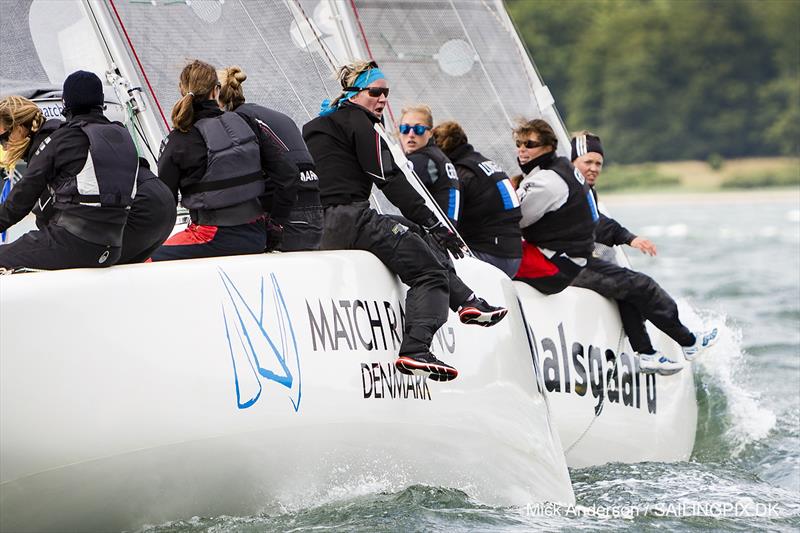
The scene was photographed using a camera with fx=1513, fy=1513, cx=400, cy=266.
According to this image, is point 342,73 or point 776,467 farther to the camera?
point 776,467

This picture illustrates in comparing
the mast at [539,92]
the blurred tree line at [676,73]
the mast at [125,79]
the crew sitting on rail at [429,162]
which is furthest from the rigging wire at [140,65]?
the blurred tree line at [676,73]

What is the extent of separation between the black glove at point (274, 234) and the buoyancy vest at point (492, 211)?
139 centimetres

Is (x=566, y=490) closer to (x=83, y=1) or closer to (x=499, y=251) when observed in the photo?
(x=499, y=251)

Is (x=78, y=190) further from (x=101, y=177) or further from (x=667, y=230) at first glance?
(x=667, y=230)

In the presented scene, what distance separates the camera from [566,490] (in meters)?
5.29

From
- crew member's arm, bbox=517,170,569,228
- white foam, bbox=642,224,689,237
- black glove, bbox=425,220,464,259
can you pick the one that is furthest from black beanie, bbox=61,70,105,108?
white foam, bbox=642,224,689,237

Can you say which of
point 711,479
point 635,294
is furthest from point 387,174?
point 635,294

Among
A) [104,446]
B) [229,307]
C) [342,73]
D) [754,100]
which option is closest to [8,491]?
[104,446]

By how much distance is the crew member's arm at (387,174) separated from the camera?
15.9ft

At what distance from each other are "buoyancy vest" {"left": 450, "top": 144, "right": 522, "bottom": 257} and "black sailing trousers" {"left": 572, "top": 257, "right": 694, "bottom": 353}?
0.73 meters

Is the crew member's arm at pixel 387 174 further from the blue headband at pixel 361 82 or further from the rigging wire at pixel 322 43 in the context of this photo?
the rigging wire at pixel 322 43

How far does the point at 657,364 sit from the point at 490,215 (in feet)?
4.30

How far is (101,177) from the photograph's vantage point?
13.2ft

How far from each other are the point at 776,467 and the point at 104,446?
3.92m
